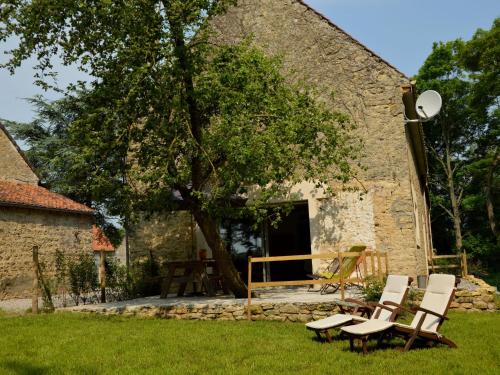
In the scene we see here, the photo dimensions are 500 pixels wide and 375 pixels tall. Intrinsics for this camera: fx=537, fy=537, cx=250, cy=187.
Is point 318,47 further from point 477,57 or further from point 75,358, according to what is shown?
point 477,57

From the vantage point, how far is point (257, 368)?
599cm

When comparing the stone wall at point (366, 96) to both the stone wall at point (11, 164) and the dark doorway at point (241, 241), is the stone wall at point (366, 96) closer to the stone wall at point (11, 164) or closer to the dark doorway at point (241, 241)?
the dark doorway at point (241, 241)

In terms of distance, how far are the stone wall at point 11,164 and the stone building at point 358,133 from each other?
11105 millimetres

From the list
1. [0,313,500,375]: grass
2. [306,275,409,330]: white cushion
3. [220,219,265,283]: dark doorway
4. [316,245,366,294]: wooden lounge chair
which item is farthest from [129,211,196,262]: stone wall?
[306,275,409,330]: white cushion

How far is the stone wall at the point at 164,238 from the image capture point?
14.4m

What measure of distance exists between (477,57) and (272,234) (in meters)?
15.8

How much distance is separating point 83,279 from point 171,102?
5090 millimetres

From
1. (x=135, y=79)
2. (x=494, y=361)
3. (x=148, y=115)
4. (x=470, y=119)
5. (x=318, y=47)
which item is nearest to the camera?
(x=494, y=361)

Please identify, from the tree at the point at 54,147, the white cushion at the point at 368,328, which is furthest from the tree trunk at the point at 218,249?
the tree at the point at 54,147

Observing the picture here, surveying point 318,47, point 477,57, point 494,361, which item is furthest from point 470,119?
point 494,361

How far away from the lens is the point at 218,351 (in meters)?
6.93

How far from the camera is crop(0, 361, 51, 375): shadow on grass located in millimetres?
6069

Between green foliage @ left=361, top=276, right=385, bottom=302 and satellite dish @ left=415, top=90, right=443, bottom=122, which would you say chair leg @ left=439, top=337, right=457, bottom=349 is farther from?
satellite dish @ left=415, top=90, right=443, bottom=122

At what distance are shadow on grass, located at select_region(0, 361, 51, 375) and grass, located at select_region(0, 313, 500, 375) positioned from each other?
0.01m
